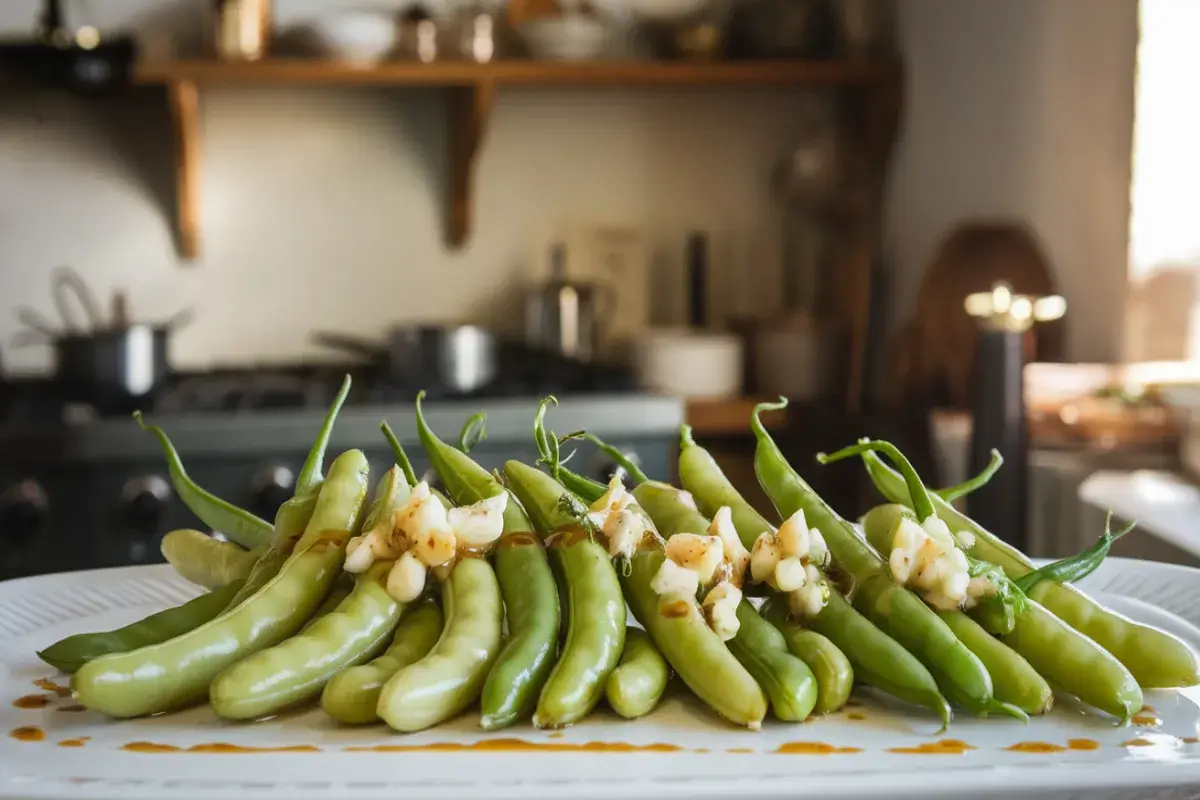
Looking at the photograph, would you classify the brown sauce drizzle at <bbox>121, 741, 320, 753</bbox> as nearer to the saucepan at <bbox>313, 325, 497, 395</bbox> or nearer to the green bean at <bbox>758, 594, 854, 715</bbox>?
the green bean at <bbox>758, 594, 854, 715</bbox>

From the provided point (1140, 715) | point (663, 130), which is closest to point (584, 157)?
point (663, 130)

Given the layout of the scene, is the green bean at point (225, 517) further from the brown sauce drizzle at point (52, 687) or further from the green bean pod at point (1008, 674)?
the green bean pod at point (1008, 674)

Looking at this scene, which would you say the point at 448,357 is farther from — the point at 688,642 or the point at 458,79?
the point at 688,642

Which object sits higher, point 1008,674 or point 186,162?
point 186,162

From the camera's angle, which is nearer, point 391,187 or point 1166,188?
point 1166,188

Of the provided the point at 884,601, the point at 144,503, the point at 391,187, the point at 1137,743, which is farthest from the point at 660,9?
the point at 1137,743

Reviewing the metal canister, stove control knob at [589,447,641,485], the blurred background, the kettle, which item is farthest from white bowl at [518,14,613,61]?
stove control knob at [589,447,641,485]
